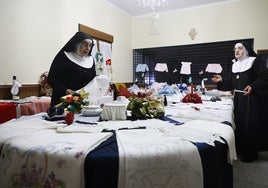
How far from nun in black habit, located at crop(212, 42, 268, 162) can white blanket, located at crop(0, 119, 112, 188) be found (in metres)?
2.26

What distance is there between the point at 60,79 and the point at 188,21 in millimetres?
3564

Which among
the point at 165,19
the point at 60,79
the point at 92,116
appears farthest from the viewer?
the point at 165,19

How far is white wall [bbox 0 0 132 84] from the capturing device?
2.54 m

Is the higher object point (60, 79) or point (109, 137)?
point (60, 79)

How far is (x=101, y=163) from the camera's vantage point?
2.10 feet

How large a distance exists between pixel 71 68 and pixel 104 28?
2.52 metres

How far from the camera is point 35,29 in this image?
9.43ft

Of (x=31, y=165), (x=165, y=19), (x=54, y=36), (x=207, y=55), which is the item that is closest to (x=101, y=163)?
(x=31, y=165)

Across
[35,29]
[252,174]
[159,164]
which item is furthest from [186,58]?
[159,164]

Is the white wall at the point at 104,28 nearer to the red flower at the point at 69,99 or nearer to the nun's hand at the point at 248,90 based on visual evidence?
the red flower at the point at 69,99

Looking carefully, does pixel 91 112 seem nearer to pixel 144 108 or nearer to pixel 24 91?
pixel 144 108

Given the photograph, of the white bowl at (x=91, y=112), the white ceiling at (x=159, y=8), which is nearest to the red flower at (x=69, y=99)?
the white bowl at (x=91, y=112)

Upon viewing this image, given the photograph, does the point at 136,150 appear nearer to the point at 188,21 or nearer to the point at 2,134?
the point at 2,134

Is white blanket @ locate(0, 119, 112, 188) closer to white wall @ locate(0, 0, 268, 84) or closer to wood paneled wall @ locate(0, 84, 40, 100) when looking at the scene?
wood paneled wall @ locate(0, 84, 40, 100)
